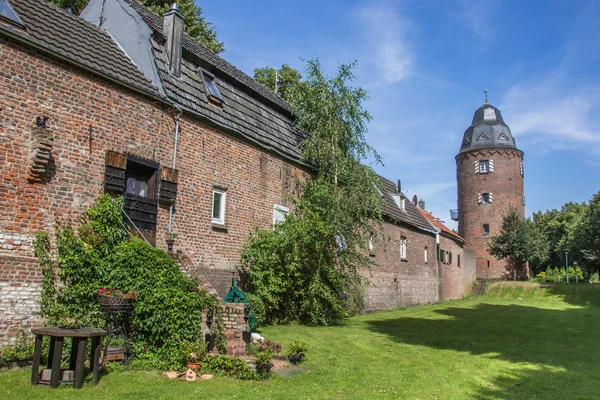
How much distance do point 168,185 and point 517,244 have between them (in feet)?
133

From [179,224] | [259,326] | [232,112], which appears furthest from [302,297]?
[232,112]

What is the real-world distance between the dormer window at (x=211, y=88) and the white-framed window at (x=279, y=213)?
380 cm

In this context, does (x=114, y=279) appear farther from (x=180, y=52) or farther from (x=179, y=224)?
(x=180, y=52)

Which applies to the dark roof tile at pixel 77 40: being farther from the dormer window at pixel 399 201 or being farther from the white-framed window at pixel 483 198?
the white-framed window at pixel 483 198

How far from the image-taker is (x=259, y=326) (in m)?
13.6

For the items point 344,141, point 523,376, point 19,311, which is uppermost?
point 344,141

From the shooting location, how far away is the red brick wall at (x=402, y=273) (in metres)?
22.8

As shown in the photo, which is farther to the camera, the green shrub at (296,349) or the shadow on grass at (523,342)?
the green shrub at (296,349)

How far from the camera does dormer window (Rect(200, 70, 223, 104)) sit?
13.7m

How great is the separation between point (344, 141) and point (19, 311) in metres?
11.3

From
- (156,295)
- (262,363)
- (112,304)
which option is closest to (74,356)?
(112,304)

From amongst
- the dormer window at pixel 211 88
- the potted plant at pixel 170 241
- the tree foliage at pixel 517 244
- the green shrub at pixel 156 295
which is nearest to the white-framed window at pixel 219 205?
the potted plant at pixel 170 241

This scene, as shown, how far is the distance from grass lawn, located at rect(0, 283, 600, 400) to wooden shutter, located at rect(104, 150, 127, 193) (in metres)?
3.85

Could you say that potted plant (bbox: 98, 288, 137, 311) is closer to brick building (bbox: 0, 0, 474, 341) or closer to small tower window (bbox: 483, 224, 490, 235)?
brick building (bbox: 0, 0, 474, 341)
